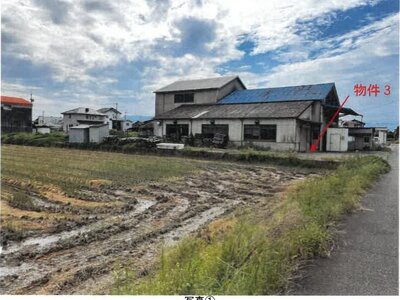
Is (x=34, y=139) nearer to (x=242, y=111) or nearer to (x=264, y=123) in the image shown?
(x=242, y=111)

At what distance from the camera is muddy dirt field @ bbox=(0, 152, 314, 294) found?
361 centimetres

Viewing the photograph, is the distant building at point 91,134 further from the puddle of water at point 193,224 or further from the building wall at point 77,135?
the puddle of water at point 193,224

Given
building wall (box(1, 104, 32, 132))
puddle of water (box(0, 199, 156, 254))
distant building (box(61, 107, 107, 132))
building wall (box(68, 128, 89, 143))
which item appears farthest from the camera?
distant building (box(61, 107, 107, 132))

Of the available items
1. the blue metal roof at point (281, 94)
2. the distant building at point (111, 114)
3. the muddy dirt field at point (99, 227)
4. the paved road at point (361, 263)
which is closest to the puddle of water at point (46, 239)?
the muddy dirt field at point (99, 227)

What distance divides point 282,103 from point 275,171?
30.7 feet

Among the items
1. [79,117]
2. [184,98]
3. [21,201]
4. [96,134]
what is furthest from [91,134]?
[79,117]

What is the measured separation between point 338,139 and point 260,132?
18.1ft

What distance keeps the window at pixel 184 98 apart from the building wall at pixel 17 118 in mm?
21464

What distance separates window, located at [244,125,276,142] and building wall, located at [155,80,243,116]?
235 inches

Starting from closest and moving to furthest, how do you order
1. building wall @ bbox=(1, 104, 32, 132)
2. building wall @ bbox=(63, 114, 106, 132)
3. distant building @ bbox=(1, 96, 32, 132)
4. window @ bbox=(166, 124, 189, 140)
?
window @ bbox=(166, 124, 189, 140) < building wall @ bbox=(1, 104, 32, 132) < distant building @ bbox=(1, 96, 32, 132) < building wall @ bbox=(63, 114, 106, 132)

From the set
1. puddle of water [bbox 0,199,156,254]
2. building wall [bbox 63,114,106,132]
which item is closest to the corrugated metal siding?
puddle of water [bbox 0,199,156,254]

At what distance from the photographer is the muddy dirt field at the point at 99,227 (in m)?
3.61

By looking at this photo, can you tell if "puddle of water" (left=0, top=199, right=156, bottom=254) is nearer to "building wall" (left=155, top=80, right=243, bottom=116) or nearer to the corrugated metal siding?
the corrugated metal siding

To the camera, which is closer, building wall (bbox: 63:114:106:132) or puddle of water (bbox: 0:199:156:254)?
puddle of water (bbox: 0:199:156:254)
